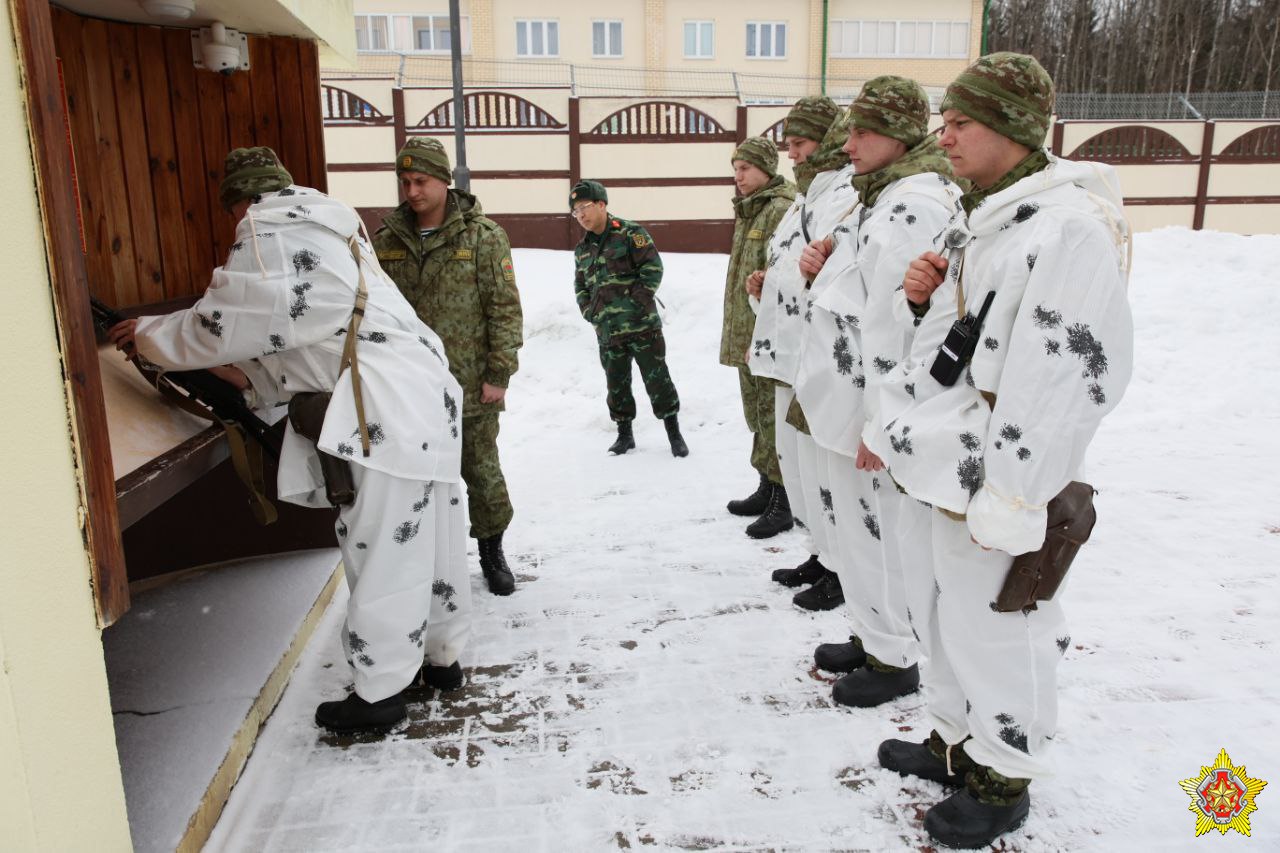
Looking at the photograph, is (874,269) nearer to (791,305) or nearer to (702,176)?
(791,305)

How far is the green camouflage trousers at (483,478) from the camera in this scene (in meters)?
3.90

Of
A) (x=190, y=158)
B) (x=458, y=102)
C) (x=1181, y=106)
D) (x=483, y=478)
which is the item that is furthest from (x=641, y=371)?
(x=1181, y=106)

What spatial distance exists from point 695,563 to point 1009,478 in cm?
241

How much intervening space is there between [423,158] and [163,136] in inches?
46.8

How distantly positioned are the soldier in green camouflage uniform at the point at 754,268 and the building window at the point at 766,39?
2082cm

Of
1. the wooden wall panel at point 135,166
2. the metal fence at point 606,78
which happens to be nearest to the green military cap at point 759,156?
the wooden wall panel at point 135,166

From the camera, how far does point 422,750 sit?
2.75 metres

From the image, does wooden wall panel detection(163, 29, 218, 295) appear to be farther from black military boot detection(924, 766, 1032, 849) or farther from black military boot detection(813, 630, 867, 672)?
black military boot detection(924, 766, 1032, 849)

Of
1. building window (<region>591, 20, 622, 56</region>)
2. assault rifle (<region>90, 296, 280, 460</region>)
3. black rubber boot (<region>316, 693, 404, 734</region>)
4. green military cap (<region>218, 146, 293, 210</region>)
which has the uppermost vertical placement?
building window (<region>591, 20, 622, 56</region>)

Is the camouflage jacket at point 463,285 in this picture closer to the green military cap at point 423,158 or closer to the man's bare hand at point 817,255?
the green military cap at point 423,158

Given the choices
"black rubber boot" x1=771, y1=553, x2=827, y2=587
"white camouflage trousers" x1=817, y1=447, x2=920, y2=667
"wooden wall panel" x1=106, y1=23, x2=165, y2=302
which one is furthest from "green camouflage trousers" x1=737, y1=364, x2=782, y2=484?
"wooden wall panel" x1=106, y1=23, x2=165, y2=302

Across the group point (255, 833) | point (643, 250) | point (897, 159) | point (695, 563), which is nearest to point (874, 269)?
point (897, 159)

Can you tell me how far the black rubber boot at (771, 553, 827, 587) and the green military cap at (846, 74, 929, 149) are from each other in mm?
1784

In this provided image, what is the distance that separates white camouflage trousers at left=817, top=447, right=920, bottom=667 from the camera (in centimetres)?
290
